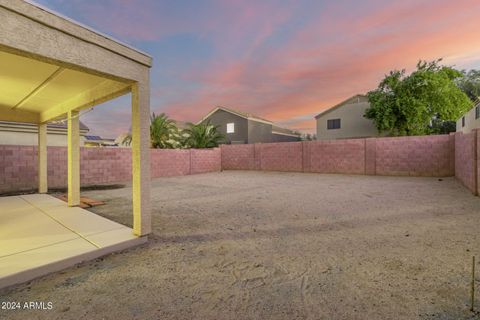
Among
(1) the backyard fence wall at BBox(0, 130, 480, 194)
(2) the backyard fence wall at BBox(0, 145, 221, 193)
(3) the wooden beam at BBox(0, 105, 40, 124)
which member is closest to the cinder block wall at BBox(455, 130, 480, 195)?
(1) the backyard fence wall at BBox(0, 130, 480, 194)

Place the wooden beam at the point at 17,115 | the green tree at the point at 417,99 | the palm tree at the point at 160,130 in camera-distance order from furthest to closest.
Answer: the green tree at the point at 417,99 → the palm tree at the point at 160,130 → the wooden beam at the point at 17,115

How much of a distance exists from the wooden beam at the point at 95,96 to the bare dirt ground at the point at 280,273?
2271 millimetres

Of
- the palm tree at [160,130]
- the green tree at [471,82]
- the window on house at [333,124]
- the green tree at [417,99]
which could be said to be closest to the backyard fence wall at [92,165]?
the palm tree at [160,130]

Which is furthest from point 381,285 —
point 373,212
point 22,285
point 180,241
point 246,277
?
point 22,285

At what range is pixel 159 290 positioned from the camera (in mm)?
1919

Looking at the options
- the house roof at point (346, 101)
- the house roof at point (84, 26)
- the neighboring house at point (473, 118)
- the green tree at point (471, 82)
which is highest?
the green tree at point (471, 82)

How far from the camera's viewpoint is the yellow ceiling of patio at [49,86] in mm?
2792

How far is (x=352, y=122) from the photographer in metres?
22.3

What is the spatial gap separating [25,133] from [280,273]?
14198mm

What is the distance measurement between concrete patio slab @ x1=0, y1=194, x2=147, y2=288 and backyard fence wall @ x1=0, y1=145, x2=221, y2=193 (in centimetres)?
408

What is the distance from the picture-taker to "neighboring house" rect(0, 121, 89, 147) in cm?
1000

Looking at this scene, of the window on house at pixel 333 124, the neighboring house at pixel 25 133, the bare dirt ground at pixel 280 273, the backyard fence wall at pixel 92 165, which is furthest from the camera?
the window on house at pixel 333 124

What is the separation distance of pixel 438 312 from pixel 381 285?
1.35 feet

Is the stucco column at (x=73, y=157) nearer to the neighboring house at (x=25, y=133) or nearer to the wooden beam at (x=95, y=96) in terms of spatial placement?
the wooden beam at (x=95, y=96)
